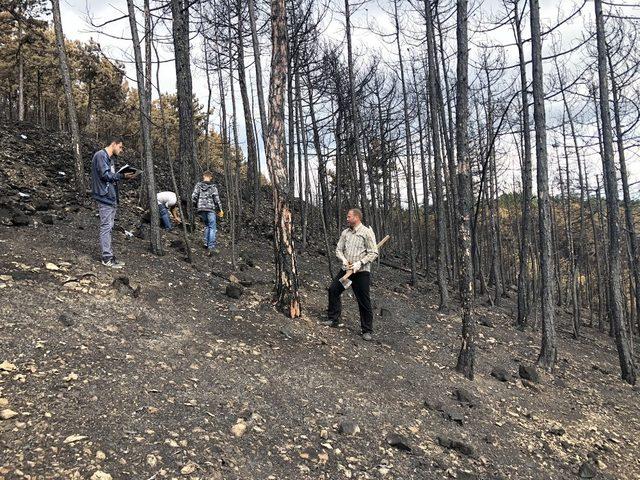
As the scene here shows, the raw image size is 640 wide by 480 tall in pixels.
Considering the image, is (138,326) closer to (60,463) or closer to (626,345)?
(60,463)

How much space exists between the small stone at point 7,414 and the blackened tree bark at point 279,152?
3.83 m

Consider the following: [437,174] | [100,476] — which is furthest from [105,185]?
[437,174]

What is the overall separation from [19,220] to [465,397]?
25.3 feet

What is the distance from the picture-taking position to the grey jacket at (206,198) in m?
8.88

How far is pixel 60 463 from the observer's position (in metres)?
2.77

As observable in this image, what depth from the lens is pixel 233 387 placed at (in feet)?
14.2

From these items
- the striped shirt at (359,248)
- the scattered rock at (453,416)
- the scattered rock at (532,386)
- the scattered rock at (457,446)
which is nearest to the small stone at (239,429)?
the scattered rock at (457,446)

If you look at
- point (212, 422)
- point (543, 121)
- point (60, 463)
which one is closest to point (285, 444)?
point (212, 422)

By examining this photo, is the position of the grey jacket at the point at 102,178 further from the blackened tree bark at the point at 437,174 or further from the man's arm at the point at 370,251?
the blackened tree bark at the point at 437,174

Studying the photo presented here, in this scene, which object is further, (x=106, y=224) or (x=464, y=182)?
(x=106, y=224)

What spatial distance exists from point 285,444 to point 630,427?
19.9 feet

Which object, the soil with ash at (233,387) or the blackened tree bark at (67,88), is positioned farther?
the blackened tree bark at (67,88)

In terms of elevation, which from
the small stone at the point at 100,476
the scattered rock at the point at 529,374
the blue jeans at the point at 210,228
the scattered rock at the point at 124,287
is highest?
the blue jeans at the point at 210,228

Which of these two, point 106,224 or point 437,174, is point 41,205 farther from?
point 437,174
